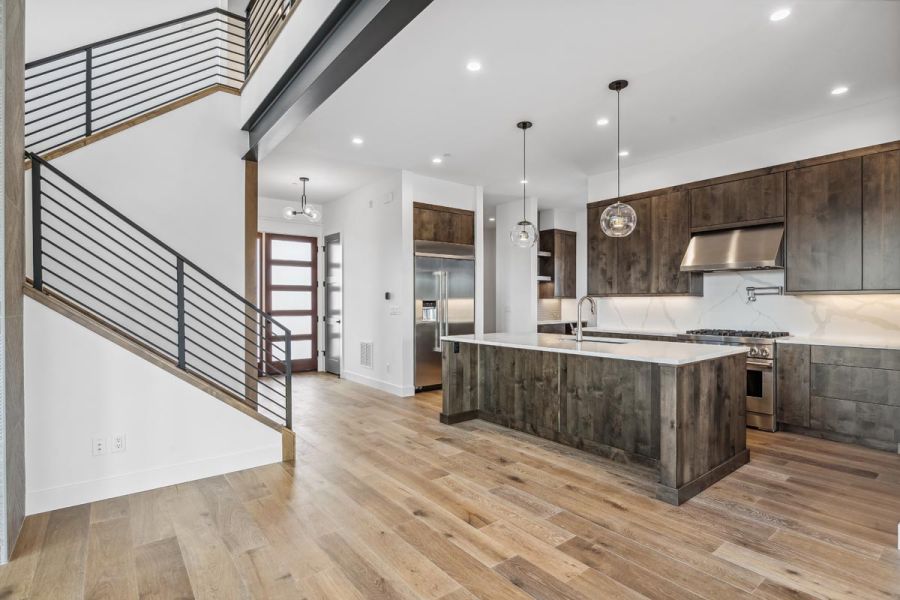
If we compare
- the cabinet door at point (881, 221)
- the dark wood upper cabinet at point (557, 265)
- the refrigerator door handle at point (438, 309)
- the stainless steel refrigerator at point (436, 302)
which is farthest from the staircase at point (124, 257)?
the dark wood upper cabinet at point (557, 265)

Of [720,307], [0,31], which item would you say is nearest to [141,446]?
[0,31]

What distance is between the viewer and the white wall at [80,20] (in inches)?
175

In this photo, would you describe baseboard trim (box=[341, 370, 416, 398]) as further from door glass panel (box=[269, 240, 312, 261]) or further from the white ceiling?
the white ceiling

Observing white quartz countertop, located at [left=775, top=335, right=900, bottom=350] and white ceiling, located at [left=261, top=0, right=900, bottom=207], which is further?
white quartz countertop, located at [left=775, top=335, right=900, bottom=350]

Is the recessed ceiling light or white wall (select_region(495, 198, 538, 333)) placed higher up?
the recessed ceiling light

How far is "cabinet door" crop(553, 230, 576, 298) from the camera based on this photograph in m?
8.52

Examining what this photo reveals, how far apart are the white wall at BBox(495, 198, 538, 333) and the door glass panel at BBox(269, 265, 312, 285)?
3.48 m

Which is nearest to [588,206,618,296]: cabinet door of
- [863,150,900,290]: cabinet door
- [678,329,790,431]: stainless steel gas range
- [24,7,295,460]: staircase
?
[678,329,790,431]: stainless steel gas range

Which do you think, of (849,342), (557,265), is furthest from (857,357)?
(557,265)

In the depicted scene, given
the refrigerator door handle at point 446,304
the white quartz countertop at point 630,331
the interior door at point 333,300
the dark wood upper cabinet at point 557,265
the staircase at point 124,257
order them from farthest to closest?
the dark wood upper cabinet at point 557,265 → the interior door at point 333,300 → the refrigerator door handle at point 446,304 → the white quartz countertop at point 630,331 → the staircase at point 124,257

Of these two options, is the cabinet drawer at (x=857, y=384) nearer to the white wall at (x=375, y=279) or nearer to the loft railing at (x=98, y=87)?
the white wall at (x=375, y=279)

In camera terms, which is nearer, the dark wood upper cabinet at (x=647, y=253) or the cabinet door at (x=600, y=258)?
the dark wood upper cabinet at (x=647, y=253)

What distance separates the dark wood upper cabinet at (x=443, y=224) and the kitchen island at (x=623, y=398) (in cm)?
213

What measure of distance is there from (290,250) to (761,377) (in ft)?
23.1
